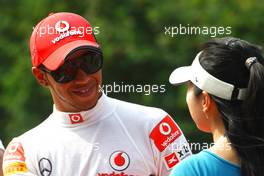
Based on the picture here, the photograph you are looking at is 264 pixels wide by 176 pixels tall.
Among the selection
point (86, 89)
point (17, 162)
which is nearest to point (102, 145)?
point (86, 89)

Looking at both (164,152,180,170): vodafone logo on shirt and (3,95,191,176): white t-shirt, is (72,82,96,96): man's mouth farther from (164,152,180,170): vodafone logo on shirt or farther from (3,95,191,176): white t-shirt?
(164,152,180,170): vodafone logo on shirt

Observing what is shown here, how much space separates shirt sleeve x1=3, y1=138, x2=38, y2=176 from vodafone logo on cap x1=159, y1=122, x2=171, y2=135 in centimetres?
55

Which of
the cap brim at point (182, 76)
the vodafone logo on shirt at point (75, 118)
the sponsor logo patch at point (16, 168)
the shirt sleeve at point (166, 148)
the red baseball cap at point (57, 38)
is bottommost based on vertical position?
the sponsor logo patch at point (16, 168)

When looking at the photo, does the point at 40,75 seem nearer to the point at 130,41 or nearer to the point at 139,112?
the point at 139,112

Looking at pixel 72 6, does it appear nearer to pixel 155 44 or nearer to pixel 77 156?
pixel 155 44

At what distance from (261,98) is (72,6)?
1074cm

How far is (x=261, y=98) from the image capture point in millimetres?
3881

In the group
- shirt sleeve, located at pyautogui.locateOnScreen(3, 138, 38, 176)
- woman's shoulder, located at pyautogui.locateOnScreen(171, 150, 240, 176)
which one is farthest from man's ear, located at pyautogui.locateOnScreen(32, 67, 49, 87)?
woman's shoulder, located at pyautogui.locateOnScreen(171, 150, 240, 176)

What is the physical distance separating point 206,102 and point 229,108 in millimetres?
104

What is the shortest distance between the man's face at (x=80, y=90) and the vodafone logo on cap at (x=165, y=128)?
29cm

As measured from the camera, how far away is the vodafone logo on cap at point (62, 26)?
15.1 feet

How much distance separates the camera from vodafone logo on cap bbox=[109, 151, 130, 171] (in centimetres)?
448

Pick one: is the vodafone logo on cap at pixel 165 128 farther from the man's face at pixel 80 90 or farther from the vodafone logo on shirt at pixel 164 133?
the man's face at pixel 80 90

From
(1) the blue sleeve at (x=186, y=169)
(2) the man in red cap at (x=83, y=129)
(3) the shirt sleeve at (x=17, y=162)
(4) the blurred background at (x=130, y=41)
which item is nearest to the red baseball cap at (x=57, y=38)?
(2) the man in red cap at (x=83, y=129)
